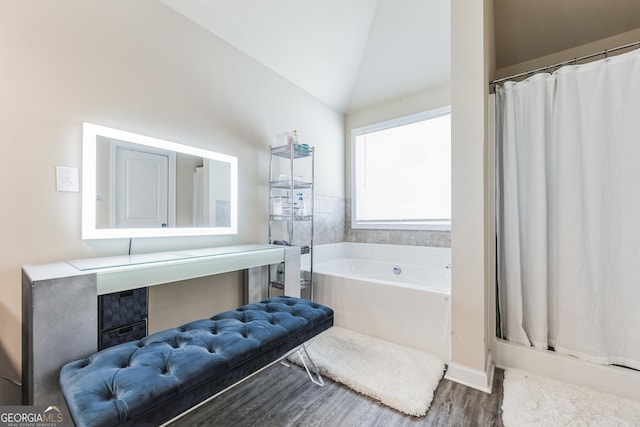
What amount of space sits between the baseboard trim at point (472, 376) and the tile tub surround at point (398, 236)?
130cm

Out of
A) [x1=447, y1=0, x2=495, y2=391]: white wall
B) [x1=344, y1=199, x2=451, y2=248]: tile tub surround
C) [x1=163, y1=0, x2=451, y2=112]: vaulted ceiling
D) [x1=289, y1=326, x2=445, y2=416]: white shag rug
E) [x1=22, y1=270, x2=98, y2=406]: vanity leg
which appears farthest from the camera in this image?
[x1=344, y1=199, x2=451, y2=248]: tile tub surround

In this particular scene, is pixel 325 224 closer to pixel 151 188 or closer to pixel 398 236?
pixel 398 236

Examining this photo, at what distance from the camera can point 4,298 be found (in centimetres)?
128

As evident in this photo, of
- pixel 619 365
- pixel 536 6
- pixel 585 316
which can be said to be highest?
pixel 536 6

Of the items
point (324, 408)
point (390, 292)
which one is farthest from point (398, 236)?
point (324, 408)

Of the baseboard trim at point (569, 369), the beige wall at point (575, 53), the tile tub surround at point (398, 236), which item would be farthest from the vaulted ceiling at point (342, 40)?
the baseboard trim at point (569, 369)

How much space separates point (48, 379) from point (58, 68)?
148 centimetres

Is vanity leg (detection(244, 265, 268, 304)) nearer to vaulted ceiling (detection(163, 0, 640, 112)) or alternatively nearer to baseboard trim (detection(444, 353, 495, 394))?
baseboard trim (detection(444, 353, 495, 394))

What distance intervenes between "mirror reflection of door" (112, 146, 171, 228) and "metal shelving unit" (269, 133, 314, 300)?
0.93 meters

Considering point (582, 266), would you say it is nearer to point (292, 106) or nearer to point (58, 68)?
point (292, 106)

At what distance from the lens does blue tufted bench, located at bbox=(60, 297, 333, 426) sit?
800 mm

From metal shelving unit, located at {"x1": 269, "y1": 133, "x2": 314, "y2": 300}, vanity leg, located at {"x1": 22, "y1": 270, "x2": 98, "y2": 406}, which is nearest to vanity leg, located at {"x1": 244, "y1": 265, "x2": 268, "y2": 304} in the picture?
metal shelving unit, located at {"x1": 269, "y1": 133, "x2": 314, "y2": 300}

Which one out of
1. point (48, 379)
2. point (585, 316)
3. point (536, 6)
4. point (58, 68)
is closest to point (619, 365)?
point (585, 316)

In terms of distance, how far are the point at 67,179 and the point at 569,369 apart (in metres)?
3.08
